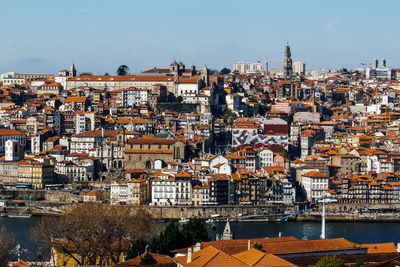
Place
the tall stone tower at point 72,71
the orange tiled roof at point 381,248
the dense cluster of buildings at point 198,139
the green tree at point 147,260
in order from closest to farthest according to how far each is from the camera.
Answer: the green tree at point 147,260, the orange tiled roof at point 381,248, the dense cluster of buildings at point 198,139, the tall stone tower at point 72,71

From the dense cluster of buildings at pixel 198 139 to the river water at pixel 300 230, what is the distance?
3.43 m

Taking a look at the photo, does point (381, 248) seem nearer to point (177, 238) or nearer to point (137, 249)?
point (177, 238)

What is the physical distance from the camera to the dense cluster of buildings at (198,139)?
4497 cm

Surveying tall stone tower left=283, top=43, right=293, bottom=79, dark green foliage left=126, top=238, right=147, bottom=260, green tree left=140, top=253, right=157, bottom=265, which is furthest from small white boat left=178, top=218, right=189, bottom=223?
tall stone tower left=283, top=43, right=293, bottom=79

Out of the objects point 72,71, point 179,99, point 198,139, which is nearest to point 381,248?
point 198,139

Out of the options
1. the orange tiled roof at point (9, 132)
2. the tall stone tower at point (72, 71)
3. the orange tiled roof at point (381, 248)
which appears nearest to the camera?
the orange tiled roof at point (381, 248)

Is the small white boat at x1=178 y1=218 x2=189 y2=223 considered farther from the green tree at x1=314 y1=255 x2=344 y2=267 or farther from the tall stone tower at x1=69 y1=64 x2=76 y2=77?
the tall stone tower at x1=69 y1=64 x2=76 y2=77

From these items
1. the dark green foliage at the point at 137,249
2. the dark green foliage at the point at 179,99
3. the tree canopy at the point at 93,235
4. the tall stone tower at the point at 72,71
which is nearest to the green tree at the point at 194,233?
the tree canopy at the point at 93,235

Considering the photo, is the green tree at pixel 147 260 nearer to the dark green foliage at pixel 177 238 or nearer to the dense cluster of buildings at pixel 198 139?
the dark green foliage at pixel 177 238

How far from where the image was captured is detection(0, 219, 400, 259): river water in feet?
120

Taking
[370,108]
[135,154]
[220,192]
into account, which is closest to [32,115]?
[135,154]

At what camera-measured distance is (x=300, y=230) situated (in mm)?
38844

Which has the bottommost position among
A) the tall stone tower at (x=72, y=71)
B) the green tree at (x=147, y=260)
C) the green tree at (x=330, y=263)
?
the green tree at (x=147, y=260)

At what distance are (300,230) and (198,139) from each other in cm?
1490
